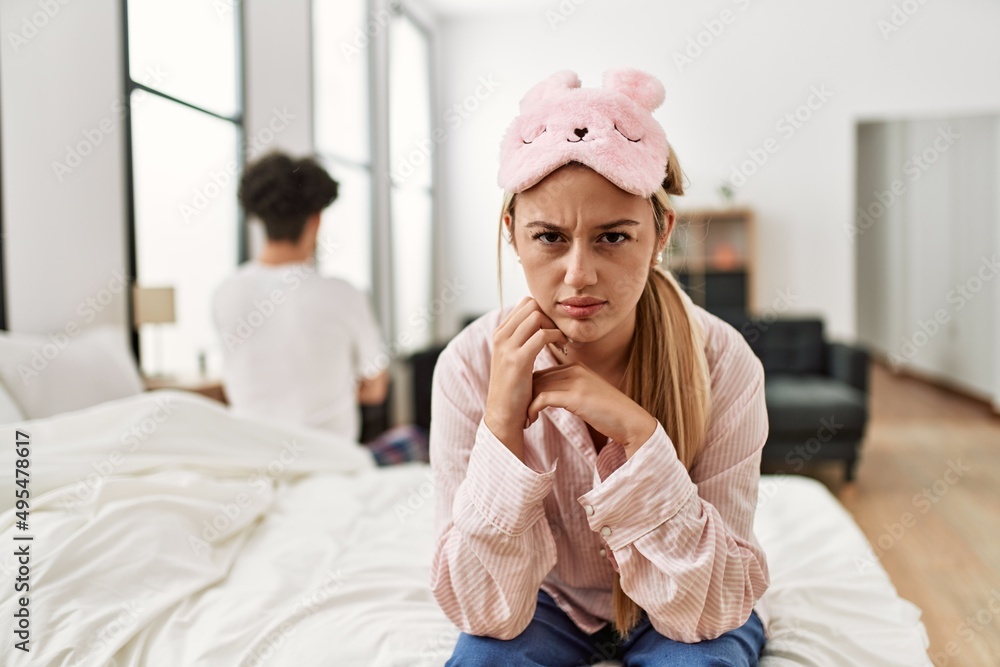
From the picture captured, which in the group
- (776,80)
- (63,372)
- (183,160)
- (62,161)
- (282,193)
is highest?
(776,80)

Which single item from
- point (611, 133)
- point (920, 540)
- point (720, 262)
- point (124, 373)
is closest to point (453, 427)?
point (611, 133)

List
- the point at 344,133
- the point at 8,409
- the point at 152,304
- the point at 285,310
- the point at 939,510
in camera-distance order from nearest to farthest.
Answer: the point at 8,409 < the point at 285,310 < the point at 152,304 < the point at 939,510 < the point at 344,133

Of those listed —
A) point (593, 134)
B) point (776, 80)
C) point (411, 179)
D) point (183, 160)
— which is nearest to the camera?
point (593, 134)

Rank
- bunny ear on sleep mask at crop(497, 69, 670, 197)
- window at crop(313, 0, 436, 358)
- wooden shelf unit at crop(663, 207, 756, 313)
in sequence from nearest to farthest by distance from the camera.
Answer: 1. bunny ear on sleep mask at crop(497, 69, 670, 197)
2. window at crop(313, 0, 436, 358)
3. wooden shelf unit at crop(663, 207, 756, 313)

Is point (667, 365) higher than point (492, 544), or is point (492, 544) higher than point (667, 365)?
point (667, 365)

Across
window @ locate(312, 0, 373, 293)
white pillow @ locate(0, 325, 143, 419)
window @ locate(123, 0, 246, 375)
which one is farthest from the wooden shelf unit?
white pillow @ locate(0, 325, 143, 419)

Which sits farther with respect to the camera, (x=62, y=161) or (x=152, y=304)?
(x=152, y=304)

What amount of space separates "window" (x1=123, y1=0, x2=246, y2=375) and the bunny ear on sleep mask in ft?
6.46

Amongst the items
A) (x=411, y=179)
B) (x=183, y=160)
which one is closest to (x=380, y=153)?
(x=411, y=179)

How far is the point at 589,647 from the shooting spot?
1157 millimetres

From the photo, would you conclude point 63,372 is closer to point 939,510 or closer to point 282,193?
point 282,193

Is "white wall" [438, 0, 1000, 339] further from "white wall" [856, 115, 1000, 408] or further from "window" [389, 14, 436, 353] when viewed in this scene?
"white wall" [856, 115, 1000, 408]

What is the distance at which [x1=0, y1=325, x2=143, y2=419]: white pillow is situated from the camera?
5.88 feet

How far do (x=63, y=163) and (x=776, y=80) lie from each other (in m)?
5.18
